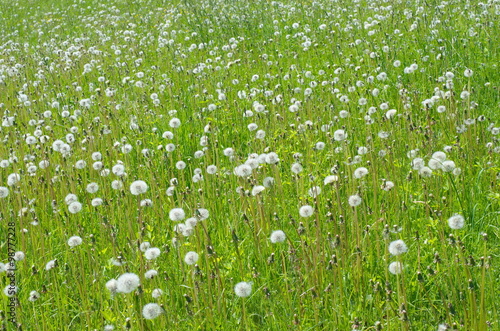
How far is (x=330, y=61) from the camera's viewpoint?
6207mm

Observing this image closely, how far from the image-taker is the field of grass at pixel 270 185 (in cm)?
227

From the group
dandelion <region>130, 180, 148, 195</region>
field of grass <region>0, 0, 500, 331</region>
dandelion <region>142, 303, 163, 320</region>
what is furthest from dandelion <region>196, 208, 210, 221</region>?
dandelion <region>142, 303, 163, 320</region>

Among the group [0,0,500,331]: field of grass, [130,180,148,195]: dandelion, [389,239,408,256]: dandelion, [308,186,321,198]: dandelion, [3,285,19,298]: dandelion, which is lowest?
[0,0,500,331]: field of grass

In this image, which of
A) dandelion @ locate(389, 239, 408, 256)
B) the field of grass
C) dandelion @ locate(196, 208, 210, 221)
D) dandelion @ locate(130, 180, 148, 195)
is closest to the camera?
dandelion @ locate(389, 239, 408, 256)

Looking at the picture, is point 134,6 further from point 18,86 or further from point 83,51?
point 18,86

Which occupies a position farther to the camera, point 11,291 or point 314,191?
point 314,191

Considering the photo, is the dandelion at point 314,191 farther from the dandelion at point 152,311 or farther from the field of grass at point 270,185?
the dandelion at point 152,311

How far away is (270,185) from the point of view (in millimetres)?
2852

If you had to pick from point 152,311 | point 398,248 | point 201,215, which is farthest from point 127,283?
point 398,248

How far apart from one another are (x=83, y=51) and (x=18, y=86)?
1507mm

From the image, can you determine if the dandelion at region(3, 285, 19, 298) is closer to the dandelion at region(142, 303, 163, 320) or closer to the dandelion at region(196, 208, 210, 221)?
the dandelion at region(142, 303, 163, 320)

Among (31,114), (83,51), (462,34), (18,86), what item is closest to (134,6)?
(83,51)

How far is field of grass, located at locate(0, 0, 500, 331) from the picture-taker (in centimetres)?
227

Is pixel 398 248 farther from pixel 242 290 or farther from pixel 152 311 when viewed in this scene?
pixel 152 311
